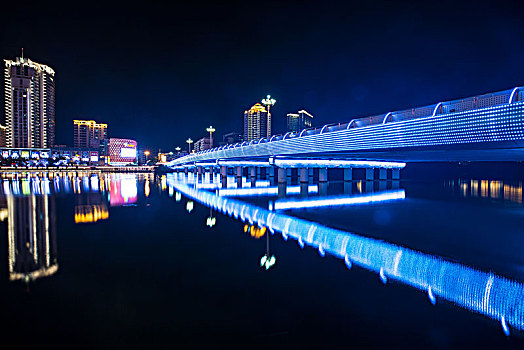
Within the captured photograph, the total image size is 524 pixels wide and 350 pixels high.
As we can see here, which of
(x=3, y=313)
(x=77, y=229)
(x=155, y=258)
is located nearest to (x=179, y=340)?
(x=3, y=313)

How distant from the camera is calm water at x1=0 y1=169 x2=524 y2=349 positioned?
497 cm

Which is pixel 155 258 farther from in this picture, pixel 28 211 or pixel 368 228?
pixel 28 211

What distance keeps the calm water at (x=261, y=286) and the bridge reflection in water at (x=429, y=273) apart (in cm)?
4

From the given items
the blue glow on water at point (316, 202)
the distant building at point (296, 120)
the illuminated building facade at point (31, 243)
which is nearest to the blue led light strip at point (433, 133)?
the blue glow on water at point (316, 202)

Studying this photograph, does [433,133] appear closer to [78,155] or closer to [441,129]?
[441,129]

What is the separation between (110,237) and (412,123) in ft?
59.2

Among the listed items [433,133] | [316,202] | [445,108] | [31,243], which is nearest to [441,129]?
[433,133]

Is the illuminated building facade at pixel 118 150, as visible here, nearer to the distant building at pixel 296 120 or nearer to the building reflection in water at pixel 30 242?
the distant building at pixel 296 120

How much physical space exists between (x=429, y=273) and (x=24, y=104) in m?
175

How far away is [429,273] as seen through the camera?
794 centimetres

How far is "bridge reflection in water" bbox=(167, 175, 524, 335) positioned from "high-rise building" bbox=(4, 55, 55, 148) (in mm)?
166177

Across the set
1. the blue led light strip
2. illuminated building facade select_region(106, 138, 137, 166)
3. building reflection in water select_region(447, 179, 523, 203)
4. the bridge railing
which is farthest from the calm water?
illuminated building facade select_region(106, 138, 137, 166)

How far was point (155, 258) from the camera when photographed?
30.0 feet

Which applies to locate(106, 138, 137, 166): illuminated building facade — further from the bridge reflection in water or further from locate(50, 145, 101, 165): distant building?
the bridge reflection in water
